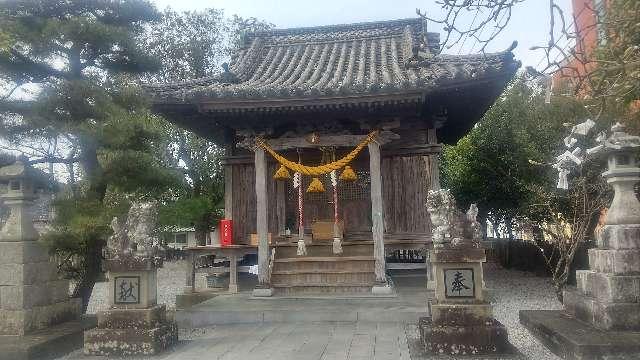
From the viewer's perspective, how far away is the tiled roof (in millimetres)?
10039

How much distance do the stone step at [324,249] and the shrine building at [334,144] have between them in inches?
1.1

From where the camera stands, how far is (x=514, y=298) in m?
12.5

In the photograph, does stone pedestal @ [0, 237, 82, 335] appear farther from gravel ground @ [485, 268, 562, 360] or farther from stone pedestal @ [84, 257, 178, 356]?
gravel ground @ [485, 268, 562, 360]

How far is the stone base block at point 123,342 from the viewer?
22.7ft

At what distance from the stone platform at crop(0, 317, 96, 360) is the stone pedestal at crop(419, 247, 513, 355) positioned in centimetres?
533

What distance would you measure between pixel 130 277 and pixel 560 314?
656 centimetres

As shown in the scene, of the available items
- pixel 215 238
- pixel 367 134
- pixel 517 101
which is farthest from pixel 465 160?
pixel 215 238

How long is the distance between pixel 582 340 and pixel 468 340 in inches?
52.4

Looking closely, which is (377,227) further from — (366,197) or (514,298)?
(514,298)

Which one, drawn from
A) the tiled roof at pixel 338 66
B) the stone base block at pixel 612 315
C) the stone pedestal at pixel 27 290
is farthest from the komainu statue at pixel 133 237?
the stone base block at pixel 612 315

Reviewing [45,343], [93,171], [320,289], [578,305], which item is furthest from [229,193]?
[578,305]

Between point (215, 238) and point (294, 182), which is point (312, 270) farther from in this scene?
point (215, 238)

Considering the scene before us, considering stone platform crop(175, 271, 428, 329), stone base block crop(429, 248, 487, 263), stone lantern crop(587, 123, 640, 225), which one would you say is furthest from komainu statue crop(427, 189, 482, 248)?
stone platform crop(175, 271, 428, 329)

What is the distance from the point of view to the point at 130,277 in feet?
23.8
